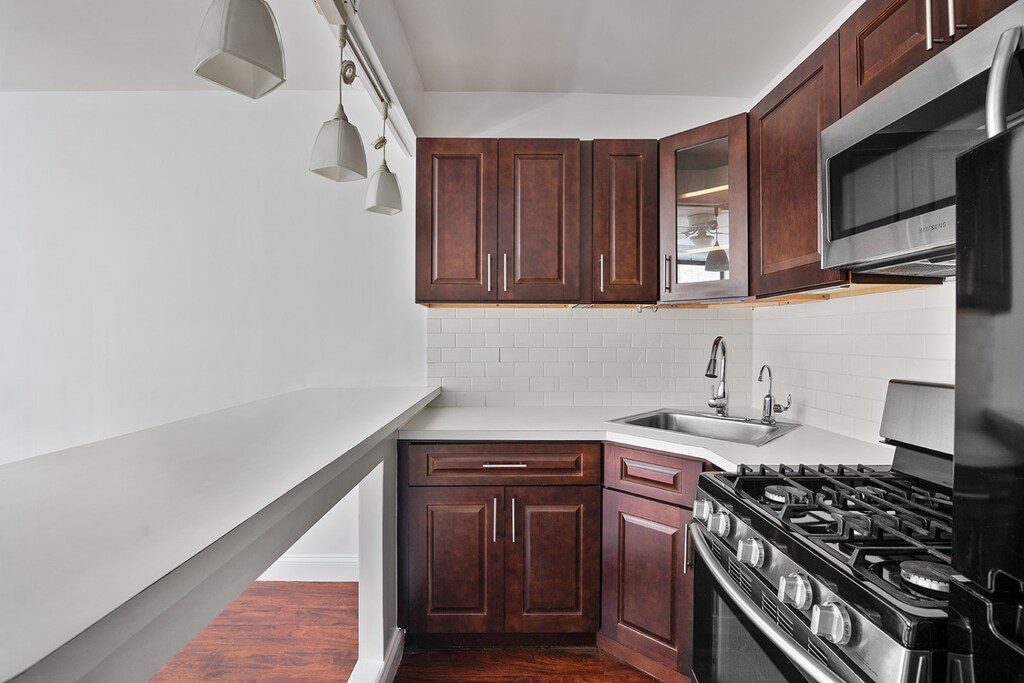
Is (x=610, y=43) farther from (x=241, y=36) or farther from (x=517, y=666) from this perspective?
(x=517, y=666)

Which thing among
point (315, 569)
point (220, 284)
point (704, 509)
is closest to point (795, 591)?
point (704, 509)

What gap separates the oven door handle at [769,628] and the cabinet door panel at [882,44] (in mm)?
1182

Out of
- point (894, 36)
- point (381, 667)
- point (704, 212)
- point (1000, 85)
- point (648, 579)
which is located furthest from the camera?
point (704, 212)

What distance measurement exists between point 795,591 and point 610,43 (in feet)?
7.09

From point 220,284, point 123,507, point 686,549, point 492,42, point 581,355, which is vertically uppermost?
Result: point 492,42

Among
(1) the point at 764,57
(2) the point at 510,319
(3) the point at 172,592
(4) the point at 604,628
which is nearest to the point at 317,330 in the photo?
(2) the point at 510,319

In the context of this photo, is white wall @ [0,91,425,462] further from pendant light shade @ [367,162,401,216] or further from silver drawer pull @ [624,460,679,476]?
silver drawer pull @ [624,460,679,476]

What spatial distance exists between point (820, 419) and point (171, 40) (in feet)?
10.2

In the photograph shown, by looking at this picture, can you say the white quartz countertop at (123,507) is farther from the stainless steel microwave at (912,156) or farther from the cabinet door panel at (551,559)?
the stainless steel microwave at (912,156)

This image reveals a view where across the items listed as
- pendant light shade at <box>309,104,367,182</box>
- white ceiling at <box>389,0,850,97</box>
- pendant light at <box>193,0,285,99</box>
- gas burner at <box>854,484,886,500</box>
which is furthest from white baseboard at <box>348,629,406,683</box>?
white ceiling at <box>389,0,850,97</box>

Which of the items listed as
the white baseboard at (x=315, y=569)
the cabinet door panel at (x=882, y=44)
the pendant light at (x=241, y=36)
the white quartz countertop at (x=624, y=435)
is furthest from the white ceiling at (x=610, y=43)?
the white baseboard at (x=315, y=569)

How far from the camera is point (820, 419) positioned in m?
1.98

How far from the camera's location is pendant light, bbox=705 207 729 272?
1.94 meters

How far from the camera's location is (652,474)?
1794 mm
